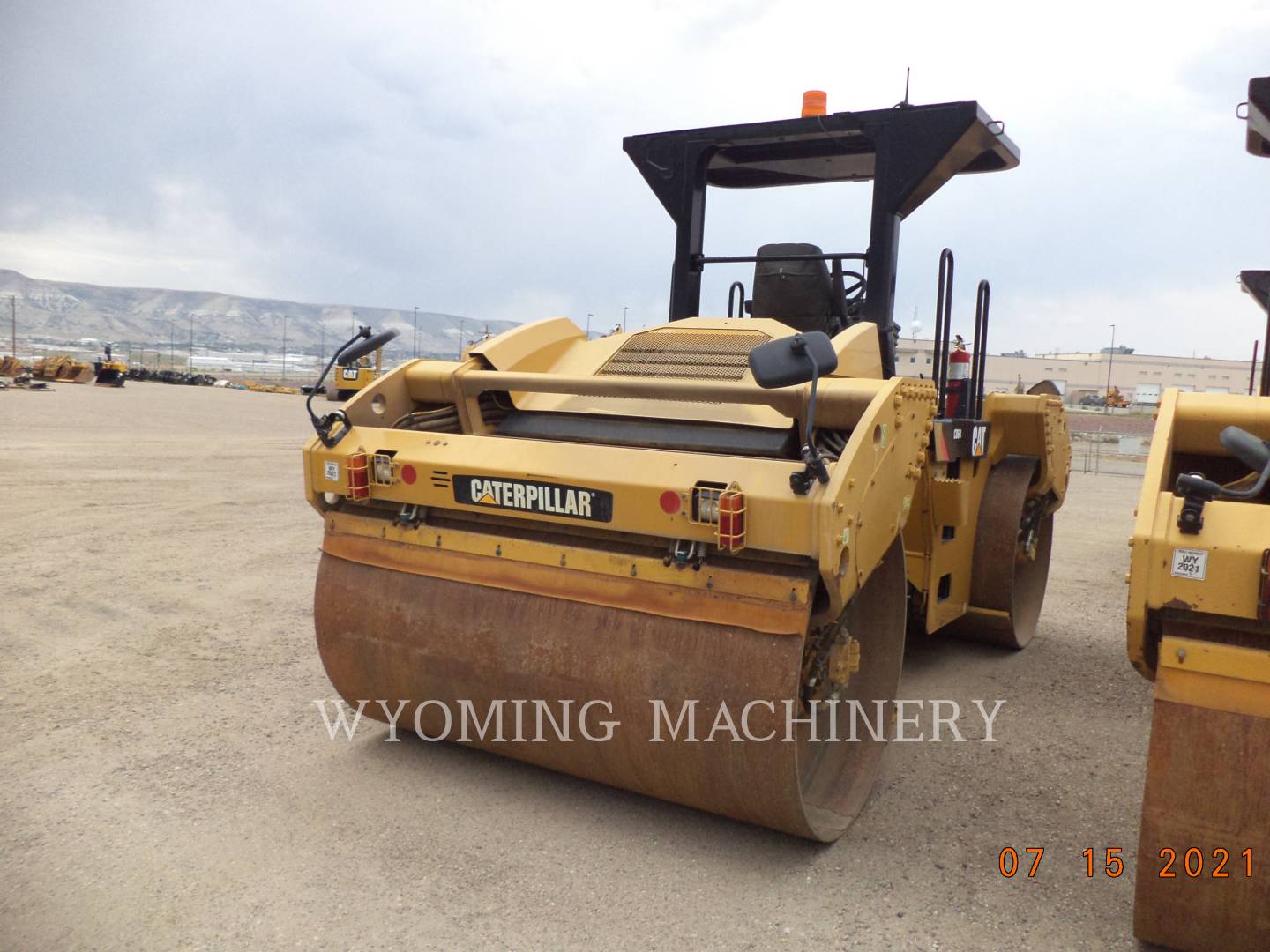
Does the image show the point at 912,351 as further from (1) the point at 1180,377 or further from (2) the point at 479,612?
(1) the point at 1180,377

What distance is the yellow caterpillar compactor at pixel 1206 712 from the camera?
2.17 metres

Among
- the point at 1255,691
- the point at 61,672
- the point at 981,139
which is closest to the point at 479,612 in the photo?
the point at 1255,691

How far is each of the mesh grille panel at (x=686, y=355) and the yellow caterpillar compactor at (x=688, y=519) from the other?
0.01 m

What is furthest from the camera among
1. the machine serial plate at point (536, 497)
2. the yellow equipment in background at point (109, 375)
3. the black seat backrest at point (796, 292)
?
the yellow equipment in background at point (109, 375)

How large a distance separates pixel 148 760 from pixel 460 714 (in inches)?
48.5

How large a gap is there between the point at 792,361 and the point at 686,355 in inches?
47.6

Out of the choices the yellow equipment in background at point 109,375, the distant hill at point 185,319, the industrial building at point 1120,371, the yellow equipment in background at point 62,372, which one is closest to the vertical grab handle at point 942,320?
the yellow equipment in background at point 109,375

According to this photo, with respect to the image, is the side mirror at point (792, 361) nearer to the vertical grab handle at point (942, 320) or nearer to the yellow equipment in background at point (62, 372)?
the vertical grab handle at point (942, 320)

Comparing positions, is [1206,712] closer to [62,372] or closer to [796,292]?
[796,292]

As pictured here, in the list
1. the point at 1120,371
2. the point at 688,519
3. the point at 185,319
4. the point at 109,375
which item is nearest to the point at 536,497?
the point at 688,519

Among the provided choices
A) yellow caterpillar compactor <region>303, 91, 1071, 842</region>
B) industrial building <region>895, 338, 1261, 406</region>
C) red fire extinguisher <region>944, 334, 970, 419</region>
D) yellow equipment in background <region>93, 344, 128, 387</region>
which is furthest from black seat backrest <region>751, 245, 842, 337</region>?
industrial building <region>895, 338, 1261, 406</region>

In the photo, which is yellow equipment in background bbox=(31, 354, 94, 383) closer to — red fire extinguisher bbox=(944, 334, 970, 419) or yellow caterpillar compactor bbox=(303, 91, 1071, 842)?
yellow caterpillar compactor bbox=(303, 91, 1071, 842)

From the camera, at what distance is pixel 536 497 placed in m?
3.02

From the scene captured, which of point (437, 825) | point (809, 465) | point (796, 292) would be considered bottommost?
point (437, 825)
